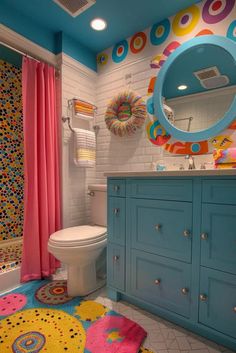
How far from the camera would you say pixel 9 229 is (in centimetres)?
229

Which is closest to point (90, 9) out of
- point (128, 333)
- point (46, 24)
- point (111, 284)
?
point (46, 24)

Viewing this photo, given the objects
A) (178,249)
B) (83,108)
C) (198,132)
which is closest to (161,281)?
(178,249)

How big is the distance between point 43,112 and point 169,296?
1735mm

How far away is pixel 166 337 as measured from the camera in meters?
1.20

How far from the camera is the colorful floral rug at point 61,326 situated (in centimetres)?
112

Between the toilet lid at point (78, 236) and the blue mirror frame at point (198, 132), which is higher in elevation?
the blue mirror frame at point (198, 132)

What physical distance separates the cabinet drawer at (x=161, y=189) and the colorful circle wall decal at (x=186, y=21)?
132cm

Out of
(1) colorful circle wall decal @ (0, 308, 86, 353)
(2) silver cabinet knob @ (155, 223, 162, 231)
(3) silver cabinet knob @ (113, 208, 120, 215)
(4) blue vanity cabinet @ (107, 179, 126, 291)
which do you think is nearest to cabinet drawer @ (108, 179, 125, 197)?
(4) blue vanity cabinet @ (107, 179, 126, 291)

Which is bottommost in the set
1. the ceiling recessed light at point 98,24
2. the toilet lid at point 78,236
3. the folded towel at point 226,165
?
the toilet lid at point 78,236

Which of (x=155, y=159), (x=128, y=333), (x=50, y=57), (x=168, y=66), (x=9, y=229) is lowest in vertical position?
(x=128, y=333)

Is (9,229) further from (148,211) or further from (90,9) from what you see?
(90,9)

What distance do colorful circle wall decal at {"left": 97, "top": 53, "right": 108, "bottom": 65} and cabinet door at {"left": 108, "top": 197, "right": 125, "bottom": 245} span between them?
1.62 meters

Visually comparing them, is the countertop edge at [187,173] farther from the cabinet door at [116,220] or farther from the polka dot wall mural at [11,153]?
the polka dot wall mural at [11,153]

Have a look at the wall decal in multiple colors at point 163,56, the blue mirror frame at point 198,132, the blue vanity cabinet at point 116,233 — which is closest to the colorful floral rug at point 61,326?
the blue vanity cabinet at point 116,233
